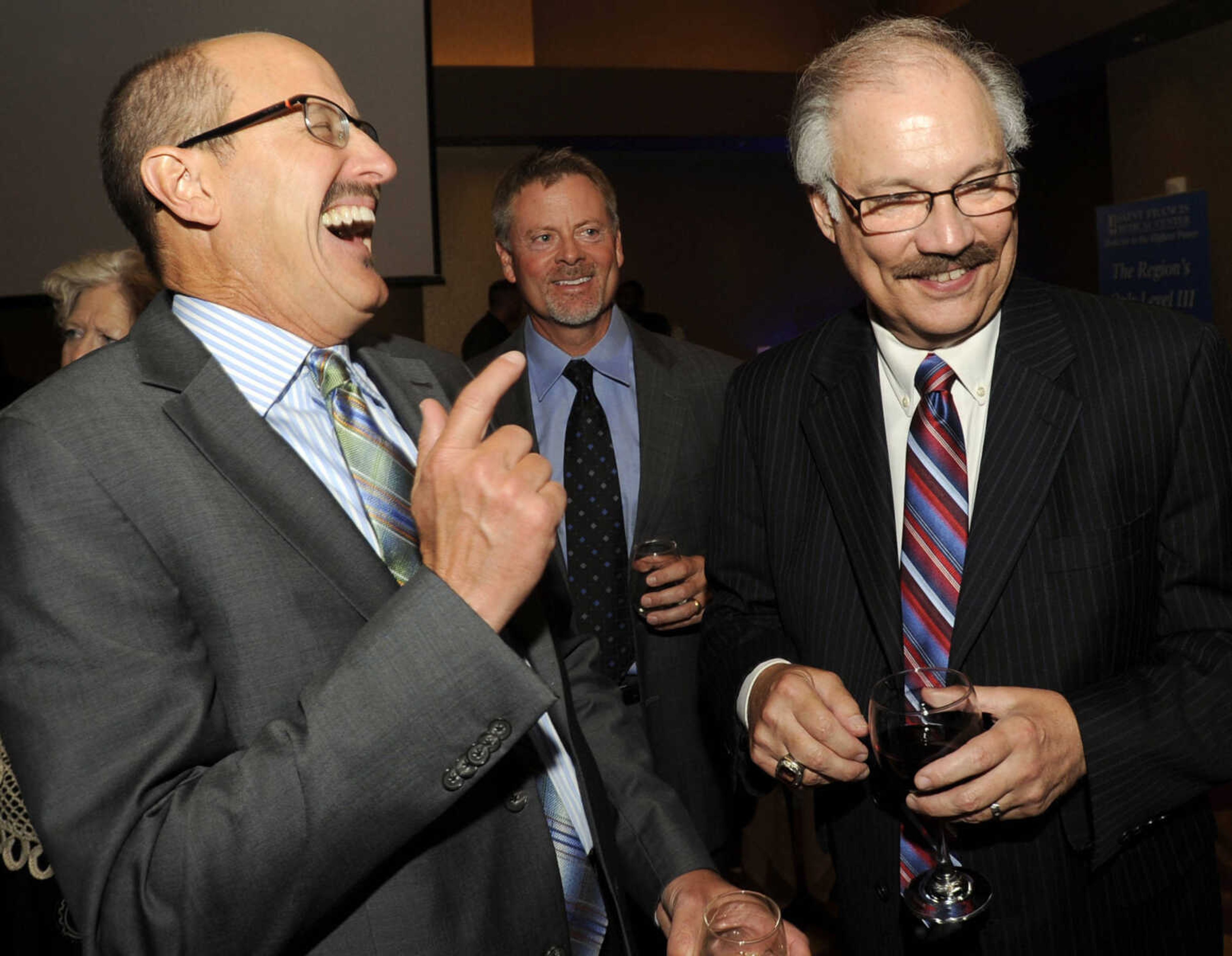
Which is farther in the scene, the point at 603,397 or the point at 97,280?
the point at 603,397

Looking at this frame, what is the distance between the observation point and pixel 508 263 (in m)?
3.29

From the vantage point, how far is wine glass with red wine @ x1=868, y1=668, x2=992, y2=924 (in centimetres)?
132

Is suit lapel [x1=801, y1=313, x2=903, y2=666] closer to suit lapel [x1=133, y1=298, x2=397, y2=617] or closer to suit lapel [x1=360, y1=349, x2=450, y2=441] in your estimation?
suit lapel [x1=360, y1=349, x2=450, y2=441]

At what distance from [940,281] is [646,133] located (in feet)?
26.1

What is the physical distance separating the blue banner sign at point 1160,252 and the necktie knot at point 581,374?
Result: 16.0ft

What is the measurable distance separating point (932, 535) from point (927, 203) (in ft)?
1.73

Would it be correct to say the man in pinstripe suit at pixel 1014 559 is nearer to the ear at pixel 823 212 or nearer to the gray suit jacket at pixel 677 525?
the ear at pixel 823 212

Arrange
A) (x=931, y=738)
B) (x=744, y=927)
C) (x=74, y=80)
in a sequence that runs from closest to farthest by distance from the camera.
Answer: (x=744, y=927)
(x=931, y=738)
(x=74, y=80)

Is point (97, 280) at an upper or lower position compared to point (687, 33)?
lower

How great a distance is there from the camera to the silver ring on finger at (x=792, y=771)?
1498 mm

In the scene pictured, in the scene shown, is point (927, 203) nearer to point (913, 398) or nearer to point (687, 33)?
point (913, 398)

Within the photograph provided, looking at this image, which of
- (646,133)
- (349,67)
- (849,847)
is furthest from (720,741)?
(646,133)

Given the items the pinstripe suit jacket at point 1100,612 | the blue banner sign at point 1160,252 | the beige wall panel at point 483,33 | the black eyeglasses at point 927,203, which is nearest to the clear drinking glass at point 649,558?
the pinstripe suit jacket at point 1100,612

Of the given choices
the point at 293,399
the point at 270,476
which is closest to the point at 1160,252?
the point at 293,399
